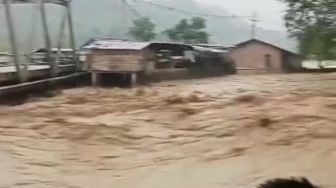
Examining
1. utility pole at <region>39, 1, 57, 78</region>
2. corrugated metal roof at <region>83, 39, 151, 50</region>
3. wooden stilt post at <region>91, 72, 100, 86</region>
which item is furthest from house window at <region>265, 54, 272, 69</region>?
utility pole at <region>39, 1, 57, 78</region>

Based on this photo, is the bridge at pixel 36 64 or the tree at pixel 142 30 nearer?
the bridge at pixel 36 64

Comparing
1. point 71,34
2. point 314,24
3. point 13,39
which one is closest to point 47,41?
point 71,34

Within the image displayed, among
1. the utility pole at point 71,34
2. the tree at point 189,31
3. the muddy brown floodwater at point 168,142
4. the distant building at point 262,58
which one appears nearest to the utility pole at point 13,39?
the muddy brown floodwater at point 168,142

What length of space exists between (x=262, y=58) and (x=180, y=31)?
14.5 ft

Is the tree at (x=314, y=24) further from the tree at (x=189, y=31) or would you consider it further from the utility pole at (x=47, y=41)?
the utility pole at (x=47, y=41)

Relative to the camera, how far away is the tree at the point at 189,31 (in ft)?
100

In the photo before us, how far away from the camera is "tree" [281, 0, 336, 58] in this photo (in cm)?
2019

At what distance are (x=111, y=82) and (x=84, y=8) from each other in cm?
1437

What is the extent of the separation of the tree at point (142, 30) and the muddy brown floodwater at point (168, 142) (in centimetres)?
1429

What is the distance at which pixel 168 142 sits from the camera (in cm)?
934

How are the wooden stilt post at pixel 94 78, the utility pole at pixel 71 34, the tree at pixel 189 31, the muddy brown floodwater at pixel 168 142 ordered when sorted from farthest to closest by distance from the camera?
the tree at pixel 189 31
the wooden stilt post at pixel 94 78
the utility pole at pixel 71 34
the muddy brown floodwater at pixel 168 142

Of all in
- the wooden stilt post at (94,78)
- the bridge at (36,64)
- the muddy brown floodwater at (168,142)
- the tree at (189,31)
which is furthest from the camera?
the tree at (189,31)

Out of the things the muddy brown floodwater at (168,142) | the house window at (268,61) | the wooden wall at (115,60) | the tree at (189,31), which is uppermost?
the tree at (189,31)

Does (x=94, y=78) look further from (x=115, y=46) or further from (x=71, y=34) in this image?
(x=71, y=34)
